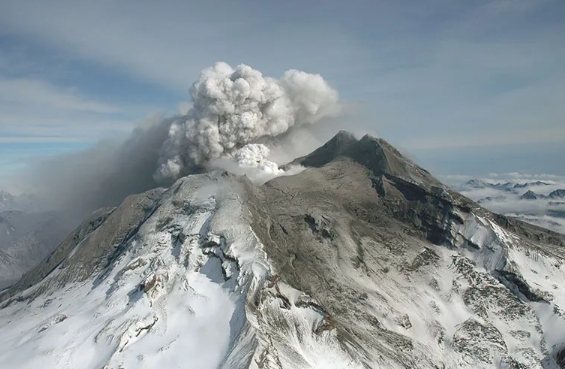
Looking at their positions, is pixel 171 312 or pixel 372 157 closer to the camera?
pixel 171 312

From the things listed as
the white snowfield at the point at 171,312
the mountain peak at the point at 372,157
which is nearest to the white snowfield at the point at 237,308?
the white snowfield at the point at 171,312

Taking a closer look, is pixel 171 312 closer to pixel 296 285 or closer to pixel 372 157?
pixel 296 285

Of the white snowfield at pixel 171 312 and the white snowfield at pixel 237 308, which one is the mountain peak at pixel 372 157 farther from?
the white snowfield at pixel 171 312

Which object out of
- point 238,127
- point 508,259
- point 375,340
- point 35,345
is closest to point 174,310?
point 35,345

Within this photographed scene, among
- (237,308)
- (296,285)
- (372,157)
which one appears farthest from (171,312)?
(372,157)

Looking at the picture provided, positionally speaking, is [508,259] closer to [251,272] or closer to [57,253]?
[251,272]

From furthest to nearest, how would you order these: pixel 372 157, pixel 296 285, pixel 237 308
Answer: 1. pixel 372 157
2. pixel 296 285
3. pixel 237 308
